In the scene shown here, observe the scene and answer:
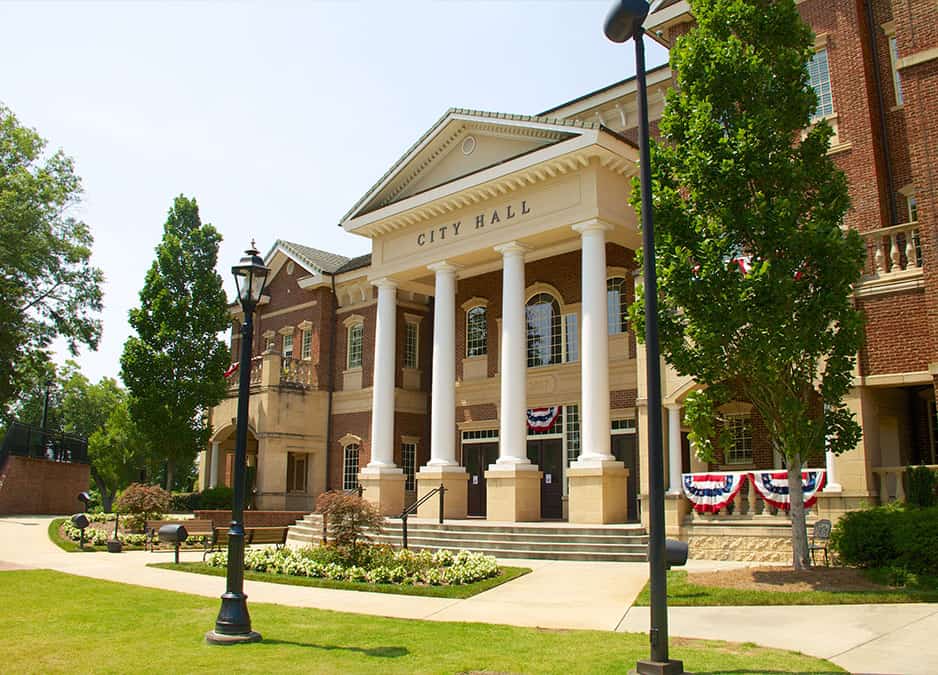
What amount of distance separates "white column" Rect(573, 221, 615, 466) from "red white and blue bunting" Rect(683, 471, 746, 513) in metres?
2.88

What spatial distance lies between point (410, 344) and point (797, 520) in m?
20.8

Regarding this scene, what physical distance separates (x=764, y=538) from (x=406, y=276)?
47.8ft

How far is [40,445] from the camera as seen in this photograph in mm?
37531

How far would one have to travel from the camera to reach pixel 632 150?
70.5 feet

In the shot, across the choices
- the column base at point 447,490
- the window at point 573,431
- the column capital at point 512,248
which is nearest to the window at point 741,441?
the window at point 573,431

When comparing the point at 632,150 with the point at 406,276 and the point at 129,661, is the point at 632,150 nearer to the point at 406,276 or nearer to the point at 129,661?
the point at 406,276

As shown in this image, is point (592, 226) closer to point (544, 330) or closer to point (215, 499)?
point (544, 330)

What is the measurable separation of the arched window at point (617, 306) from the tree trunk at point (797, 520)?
1096cm

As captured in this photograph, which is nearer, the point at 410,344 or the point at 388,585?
the point at 388,585

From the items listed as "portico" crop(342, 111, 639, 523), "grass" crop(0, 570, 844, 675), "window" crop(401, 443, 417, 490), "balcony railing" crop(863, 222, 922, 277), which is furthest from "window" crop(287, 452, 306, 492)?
"balcony railing" crop(863, 222, 922, 277)

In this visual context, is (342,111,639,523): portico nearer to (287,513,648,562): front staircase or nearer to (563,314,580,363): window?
(563,314,580,363): window

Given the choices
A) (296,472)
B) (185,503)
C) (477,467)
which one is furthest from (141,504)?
(477,467)

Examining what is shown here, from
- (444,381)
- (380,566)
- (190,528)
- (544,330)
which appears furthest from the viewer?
(544,330)

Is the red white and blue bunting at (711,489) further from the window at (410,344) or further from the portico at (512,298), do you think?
the window at (410,344)
